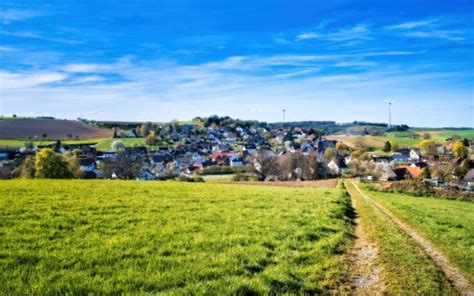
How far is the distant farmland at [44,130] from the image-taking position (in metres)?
137

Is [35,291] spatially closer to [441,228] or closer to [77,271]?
[77,271]

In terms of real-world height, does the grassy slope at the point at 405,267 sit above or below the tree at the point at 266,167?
above

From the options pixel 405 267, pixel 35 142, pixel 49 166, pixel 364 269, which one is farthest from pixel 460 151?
pixel 35 142

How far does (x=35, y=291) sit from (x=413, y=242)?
42.4 ft

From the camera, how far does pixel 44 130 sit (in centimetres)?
14738

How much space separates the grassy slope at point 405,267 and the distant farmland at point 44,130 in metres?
148

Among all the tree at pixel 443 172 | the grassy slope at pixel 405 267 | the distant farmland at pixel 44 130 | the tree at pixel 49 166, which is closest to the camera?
the grassy slope at pixel 405 267

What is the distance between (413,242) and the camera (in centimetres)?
1418

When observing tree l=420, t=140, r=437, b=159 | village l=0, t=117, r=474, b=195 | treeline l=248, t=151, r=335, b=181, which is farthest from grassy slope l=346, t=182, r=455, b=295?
tree l=420, t=140, r=437, b=159

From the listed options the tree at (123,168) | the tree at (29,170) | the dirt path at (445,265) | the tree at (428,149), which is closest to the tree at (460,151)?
the tree at (428,149)

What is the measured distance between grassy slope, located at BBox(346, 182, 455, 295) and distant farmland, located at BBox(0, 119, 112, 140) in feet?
486

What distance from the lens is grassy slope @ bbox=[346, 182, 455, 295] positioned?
8961 millimetres

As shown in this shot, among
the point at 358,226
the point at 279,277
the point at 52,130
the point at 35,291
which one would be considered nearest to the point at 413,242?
the point at 358,226

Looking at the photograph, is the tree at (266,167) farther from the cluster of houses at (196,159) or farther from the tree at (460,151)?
the tree at (460,151)
